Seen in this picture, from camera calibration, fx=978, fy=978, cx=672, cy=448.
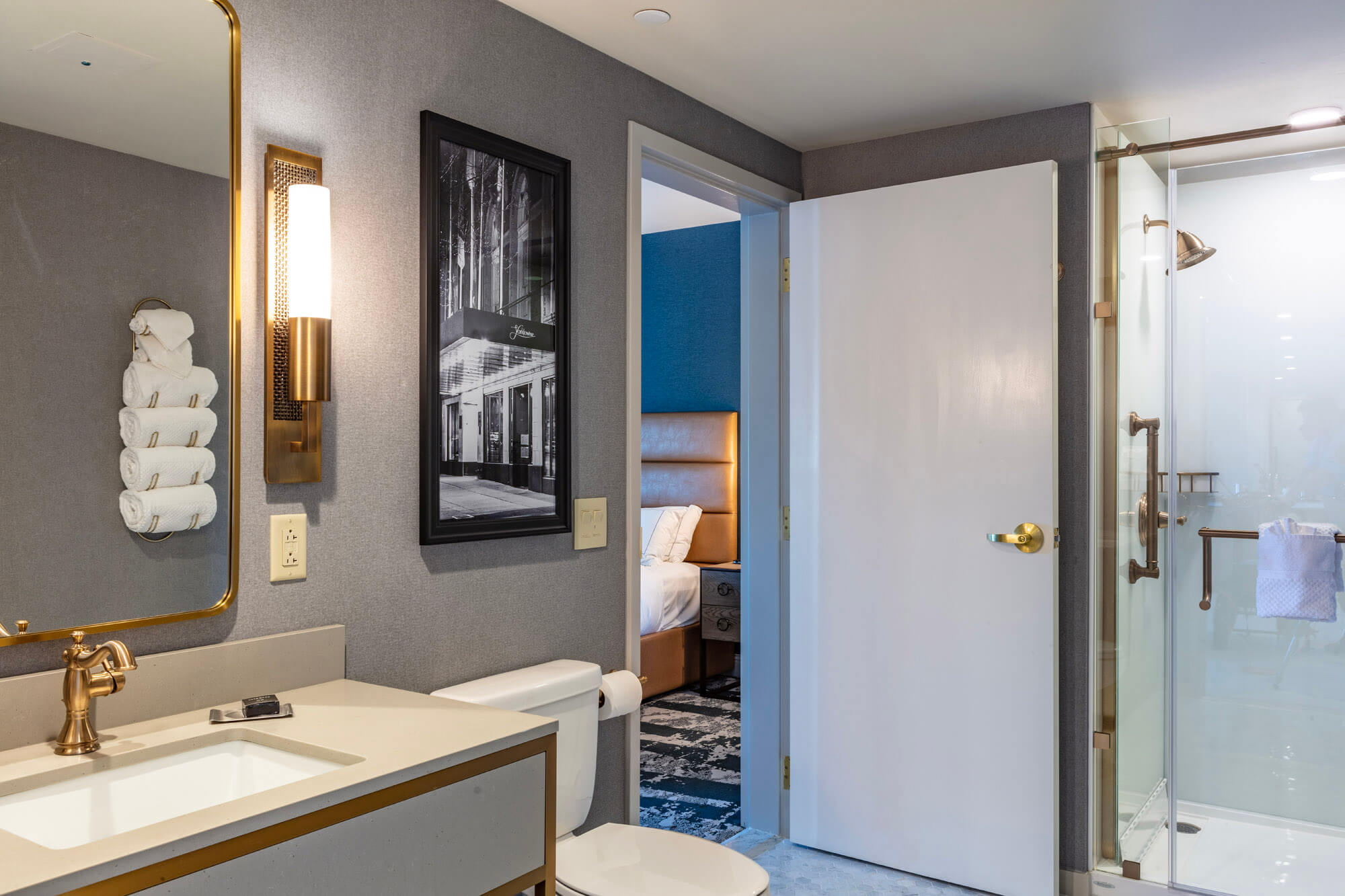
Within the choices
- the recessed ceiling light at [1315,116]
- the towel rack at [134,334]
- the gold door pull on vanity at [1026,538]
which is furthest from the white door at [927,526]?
the towel rack at [134,334]

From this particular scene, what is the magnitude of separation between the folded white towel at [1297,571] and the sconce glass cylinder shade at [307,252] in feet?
9.26

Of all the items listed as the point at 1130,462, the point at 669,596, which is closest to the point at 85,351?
the point at 1130,462

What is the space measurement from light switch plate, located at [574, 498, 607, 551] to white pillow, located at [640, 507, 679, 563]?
2625mm

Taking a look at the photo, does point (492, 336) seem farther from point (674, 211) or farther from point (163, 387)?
point (674, 211)

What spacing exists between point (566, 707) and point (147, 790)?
36.4 inches

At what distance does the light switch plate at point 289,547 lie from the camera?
65.4 inches

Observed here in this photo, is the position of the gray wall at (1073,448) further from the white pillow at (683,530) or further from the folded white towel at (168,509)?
the white pillow at (683,530)

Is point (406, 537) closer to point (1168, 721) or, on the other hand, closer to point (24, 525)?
point (24, 525)

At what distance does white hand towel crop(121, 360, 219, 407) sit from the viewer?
146 centimetres

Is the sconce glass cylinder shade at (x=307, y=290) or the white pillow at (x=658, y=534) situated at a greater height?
the sconce glass cylinder shade at (x=307, y=290)

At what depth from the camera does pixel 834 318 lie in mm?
3006

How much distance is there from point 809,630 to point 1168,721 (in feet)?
3.42

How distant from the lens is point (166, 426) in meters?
1.51

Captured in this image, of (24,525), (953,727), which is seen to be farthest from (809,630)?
(24,525)
